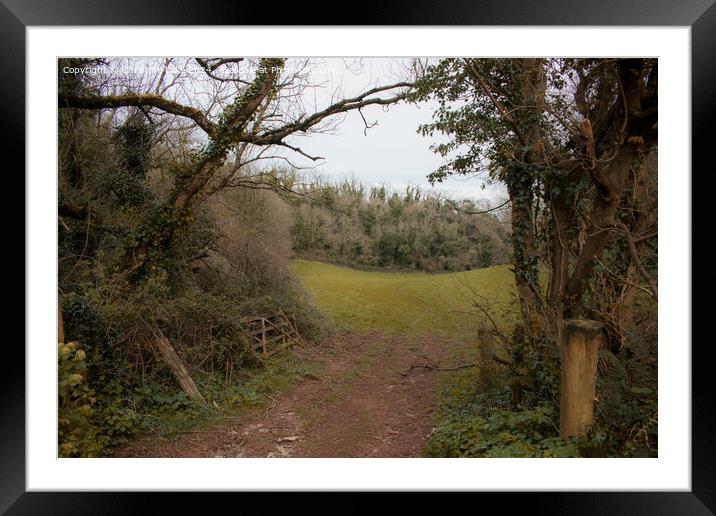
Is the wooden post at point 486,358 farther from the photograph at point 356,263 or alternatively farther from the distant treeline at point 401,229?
the distant treeline at point 401,229

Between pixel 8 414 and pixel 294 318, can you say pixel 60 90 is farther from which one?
pixel 294 318

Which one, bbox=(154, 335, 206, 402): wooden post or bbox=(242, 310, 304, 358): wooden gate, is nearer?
bbox=(154, 335, 206, 402): wooden post

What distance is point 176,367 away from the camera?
18.8ft

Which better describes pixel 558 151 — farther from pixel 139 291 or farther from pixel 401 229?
pixel 139 291

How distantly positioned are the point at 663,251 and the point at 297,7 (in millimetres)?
3405

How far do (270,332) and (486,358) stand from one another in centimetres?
424

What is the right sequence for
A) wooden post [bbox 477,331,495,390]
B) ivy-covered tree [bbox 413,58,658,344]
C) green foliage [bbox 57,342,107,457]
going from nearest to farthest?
green foliage [bbox 57,342,107,457]
ivy-covered tree [bbox 413,58,658,344]
wooden post [bbox 477,331,495,390]

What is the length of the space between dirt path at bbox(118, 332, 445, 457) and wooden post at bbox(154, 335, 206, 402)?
753 mm

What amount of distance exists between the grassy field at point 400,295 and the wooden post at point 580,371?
2.34 m

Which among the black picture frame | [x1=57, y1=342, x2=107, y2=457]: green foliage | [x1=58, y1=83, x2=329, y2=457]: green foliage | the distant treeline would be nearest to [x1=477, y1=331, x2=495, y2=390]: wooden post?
the distant treeline

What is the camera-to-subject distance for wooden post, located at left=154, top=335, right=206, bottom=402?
563cm

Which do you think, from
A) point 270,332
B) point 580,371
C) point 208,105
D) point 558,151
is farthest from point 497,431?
point 208,105

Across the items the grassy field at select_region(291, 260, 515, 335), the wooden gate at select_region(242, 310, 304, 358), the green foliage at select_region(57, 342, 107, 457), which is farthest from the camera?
the wooden gate at select_region(242, 310, 304, 358)

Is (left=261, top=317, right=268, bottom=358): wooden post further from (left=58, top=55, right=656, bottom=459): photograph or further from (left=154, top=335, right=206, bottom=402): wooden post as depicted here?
(left=154, top=335, right=206, bottom=402): wooden post
